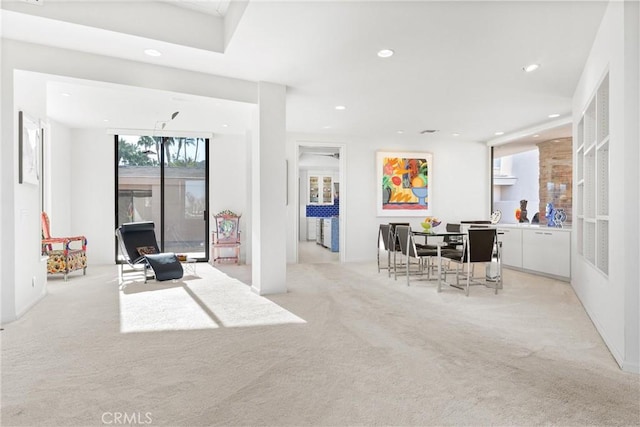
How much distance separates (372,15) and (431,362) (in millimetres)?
2739

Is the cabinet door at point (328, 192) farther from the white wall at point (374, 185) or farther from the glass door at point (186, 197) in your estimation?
the glass door at point (186, 197)

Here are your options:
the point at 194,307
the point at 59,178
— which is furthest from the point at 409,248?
the point at 59,178

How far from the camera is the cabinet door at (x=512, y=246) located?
648 cm

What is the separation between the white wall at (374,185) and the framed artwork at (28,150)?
4.20m

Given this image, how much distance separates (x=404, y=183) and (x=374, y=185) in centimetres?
72

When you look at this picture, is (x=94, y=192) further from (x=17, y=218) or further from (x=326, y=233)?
(x=326, y=233)

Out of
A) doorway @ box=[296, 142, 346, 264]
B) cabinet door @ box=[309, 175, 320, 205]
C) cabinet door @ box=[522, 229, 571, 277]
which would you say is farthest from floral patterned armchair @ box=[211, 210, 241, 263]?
cabinet door @ box=[522, 229, 571, 277]

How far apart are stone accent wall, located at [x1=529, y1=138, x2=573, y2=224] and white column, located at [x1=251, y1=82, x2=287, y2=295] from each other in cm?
570

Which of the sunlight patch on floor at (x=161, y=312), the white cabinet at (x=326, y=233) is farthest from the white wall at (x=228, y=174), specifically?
the sunlight patch on floor at (x=161, y=312)

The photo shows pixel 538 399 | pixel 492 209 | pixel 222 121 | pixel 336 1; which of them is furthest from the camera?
pixel 492 209

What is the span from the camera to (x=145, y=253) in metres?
5.98

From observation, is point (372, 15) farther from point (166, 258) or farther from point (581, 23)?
point (166, 258)

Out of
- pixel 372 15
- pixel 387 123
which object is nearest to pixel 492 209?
pixel 387 123

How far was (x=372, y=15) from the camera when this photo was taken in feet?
9.72
